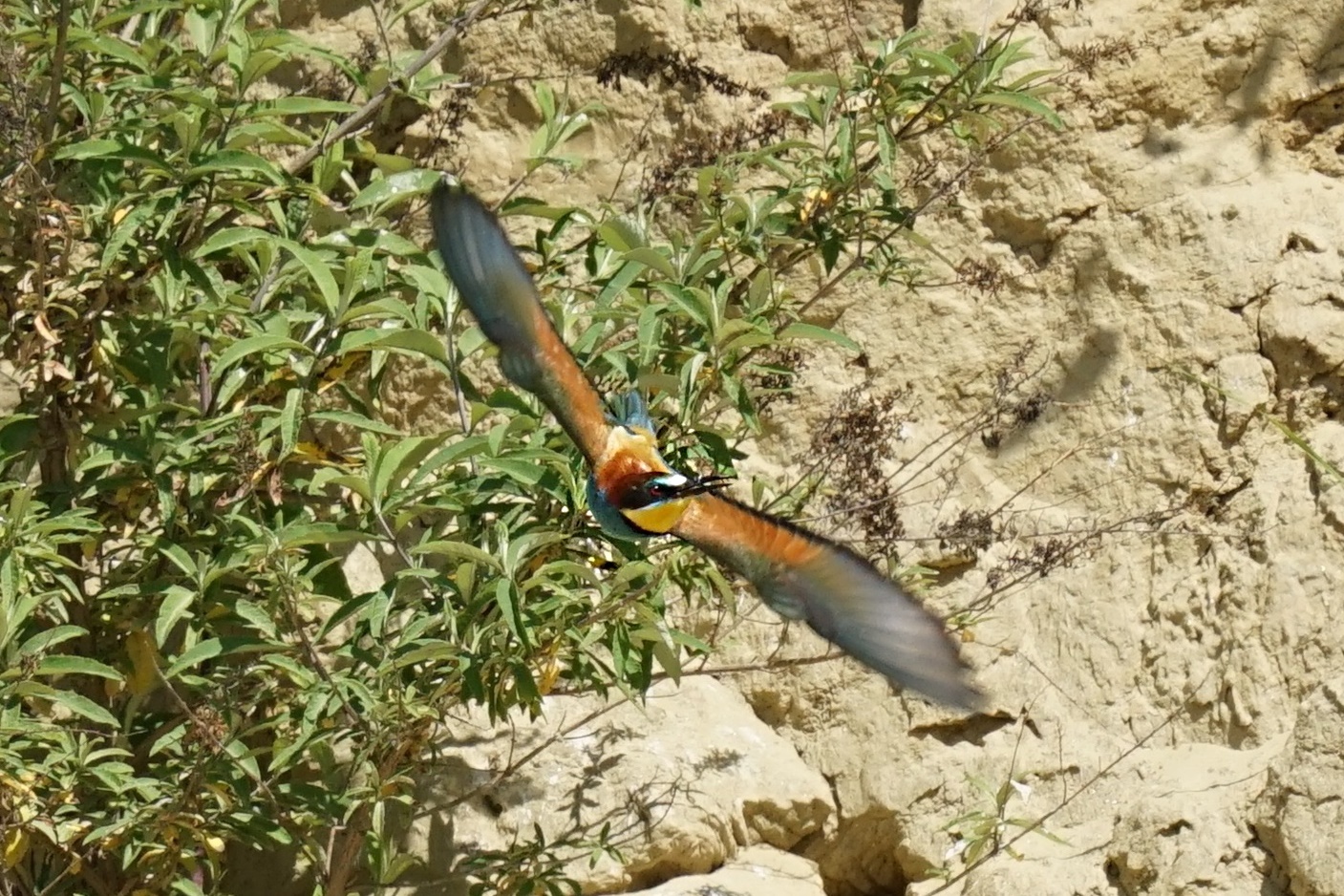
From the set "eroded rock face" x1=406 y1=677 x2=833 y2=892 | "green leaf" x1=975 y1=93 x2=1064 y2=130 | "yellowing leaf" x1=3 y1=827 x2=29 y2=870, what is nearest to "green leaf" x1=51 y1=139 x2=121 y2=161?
"yellowing leaf" x1=3 y1=827 x2=29 y2=870

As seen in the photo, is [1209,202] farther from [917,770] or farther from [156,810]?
[156,810]

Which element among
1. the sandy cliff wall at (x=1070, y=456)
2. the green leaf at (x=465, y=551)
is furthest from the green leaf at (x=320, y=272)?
the sandy cliff wall at (x=1070, y=456)

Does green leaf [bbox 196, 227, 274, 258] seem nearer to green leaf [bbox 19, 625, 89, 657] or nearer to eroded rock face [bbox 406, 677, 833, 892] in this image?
green leaf [bbox 19, 625, 89, 657]

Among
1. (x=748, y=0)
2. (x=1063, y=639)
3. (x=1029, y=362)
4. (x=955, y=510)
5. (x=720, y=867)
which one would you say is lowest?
(x=720, y=867)

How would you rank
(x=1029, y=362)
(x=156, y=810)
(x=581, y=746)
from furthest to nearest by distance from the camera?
1. (x=1029, y=362)
2. (x=581, y=746)
3. (x=156, y=810)

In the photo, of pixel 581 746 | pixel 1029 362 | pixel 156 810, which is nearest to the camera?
pixel 156 810

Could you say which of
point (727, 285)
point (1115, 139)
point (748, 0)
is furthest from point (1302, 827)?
point (748, 0)

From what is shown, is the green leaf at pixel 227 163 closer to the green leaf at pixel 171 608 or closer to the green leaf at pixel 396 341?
the green leaf at pixel 396 341

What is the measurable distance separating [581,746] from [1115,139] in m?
2.08

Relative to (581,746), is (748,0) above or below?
above

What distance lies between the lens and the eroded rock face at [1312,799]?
364cm

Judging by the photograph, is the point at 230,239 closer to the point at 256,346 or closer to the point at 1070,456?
the point at 256,346

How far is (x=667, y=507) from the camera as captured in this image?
10.1 ft

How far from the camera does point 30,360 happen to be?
3.74 metres
